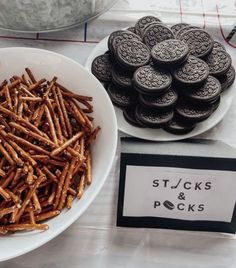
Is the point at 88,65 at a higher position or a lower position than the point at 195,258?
higher

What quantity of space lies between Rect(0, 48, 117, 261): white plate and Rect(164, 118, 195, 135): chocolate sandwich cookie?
115 millimetres

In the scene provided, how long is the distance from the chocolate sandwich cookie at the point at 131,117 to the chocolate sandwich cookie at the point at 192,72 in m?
0.08

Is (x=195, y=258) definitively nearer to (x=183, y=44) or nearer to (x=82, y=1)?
(x=183, y=44)

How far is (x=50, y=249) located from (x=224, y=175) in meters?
0.24

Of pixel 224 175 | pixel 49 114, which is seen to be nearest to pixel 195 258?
pixel 224 175

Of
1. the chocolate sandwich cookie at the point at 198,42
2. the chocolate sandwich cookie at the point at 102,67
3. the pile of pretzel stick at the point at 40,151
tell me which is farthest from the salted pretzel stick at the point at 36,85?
the chocolate sandwich cookie at the point at 198,42

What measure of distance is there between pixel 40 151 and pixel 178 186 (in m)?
0.17

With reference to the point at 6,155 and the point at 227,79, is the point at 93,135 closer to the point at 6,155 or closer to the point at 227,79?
the point at 6,155

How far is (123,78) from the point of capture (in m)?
0.71

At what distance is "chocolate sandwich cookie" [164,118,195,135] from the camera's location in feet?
2.27

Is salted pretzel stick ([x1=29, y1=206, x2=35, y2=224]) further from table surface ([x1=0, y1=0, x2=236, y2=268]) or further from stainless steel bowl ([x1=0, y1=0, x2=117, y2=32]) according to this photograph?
stainless steel bowl ([x1=0, y1=0, x2=117, y2=32])

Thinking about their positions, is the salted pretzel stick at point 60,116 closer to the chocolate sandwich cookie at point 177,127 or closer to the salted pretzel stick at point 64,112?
the salted pretzel stick at point 64,112

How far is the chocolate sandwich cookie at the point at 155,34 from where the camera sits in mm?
736

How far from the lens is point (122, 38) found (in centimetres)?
74
